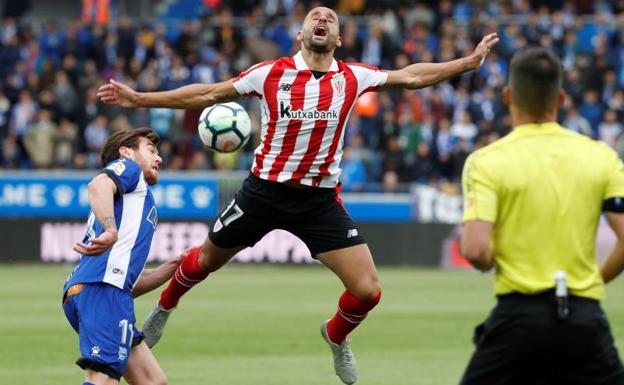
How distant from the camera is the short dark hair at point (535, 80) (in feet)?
17.4

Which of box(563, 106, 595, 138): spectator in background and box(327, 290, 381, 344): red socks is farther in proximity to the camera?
box(563, 106, 595, 138): spectator in background

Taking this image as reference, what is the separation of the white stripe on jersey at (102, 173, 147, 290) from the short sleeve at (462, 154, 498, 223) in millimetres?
2519

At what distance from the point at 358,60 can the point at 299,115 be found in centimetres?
1843

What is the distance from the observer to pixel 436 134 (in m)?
26.0

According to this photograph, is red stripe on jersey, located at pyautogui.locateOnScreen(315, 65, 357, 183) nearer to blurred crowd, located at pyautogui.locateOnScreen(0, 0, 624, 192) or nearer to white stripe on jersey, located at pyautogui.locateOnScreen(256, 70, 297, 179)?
white stripe on jersey, located at pyautogui.locateOnScreen(256, 70, 297, 179)

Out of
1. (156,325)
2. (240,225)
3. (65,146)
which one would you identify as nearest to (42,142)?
(65,146)

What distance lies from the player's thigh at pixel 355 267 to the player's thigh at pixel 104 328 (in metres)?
2.34

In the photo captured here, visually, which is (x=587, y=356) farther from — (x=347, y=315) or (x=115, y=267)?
(x=347, y=315)

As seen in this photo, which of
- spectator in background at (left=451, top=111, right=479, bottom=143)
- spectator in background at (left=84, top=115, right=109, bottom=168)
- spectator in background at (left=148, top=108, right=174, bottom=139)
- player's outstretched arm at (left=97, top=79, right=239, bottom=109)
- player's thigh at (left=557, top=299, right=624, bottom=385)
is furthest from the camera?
spectator in background at (left=148, top=108, right=174, bottom=139)

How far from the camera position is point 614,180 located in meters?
5.31

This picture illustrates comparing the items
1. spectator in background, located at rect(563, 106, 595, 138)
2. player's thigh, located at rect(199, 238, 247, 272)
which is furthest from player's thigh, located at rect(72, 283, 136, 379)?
spectator in background, located at rect(563, 106, 595, 138)

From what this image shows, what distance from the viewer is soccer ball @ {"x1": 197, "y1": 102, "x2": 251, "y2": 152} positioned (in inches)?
396

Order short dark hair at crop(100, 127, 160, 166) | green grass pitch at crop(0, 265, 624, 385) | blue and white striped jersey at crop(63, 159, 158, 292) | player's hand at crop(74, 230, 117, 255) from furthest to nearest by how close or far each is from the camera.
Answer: green grass pitch at crop(0, 265, 624, 385) < short dark hair at crop(100, 127, 160, 166) < blue and white striped jersey at crop(63, 159, 158, 292) < player's hand at crop(74, 230, 117, 255)

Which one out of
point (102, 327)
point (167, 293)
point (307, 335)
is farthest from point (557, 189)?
point (307, 335)
